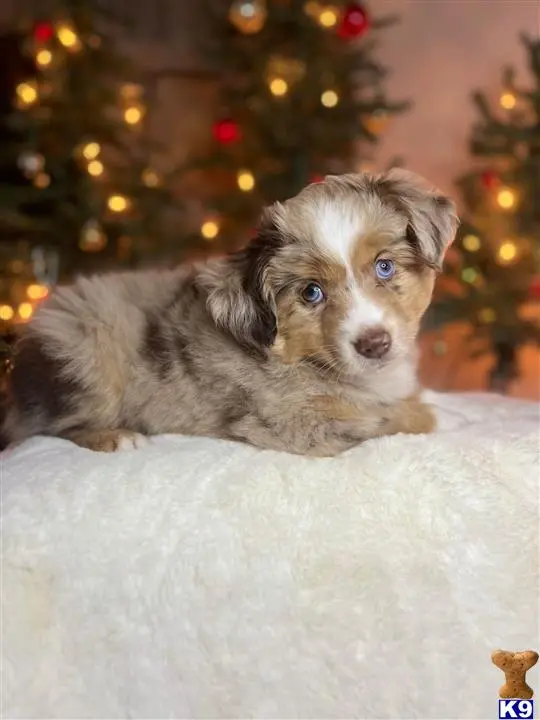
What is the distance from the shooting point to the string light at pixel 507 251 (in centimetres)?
456

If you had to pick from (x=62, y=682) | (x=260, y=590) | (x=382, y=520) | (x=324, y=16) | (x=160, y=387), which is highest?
(x=324, y=16)

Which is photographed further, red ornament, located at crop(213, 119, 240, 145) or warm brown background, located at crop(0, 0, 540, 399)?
warm brown background, located at crop(0, 0, 540, 399)

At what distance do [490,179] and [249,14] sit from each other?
193 cm

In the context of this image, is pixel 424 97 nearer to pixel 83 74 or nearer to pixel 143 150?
pixel 143 150

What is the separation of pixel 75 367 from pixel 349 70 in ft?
11.2

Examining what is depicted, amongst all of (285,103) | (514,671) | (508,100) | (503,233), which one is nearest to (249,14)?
(285,103)

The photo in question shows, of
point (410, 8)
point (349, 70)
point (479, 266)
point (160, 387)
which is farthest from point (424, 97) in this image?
point (160, 387)

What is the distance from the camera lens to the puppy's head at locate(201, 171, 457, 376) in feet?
6.08

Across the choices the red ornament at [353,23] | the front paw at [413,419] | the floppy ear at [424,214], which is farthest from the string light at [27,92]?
the front paw at [413,419]

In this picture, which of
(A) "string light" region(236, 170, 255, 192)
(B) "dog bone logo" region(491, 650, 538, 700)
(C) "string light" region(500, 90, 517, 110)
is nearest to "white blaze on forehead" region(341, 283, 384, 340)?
(B) "dog bone logo" region(491, 650, 538, 700)

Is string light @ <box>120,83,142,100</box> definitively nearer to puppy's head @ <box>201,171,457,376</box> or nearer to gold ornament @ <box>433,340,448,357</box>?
gold ornament @ <box>433,340,448,357</box>

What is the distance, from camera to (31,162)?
14.0ft

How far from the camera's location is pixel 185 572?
64.4 inches

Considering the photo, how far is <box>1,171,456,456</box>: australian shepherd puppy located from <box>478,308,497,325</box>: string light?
2646mm
